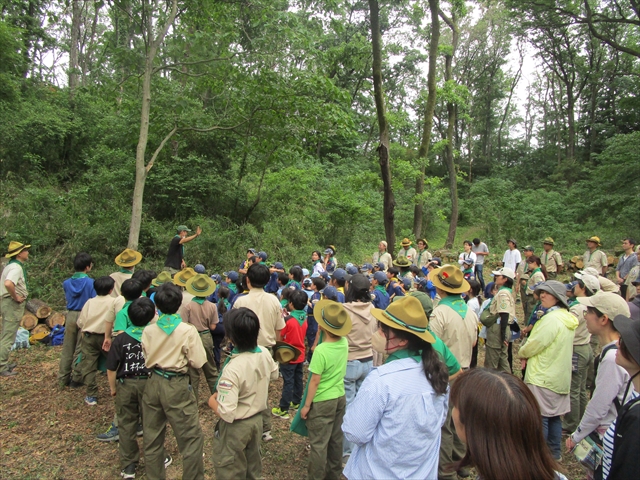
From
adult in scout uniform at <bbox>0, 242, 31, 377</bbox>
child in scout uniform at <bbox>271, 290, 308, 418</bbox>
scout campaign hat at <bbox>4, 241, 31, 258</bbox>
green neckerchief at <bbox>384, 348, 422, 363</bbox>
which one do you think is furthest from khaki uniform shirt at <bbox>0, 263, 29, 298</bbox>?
green neckerchief at <bbox>384, 348, 422, 363</bbox>

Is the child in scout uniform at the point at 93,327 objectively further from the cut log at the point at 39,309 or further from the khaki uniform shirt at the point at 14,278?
the cut log at the point at 39,309

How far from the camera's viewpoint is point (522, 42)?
108 feet

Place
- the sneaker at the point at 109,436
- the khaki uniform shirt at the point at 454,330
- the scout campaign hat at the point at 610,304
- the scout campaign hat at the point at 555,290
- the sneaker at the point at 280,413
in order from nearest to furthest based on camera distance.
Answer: the scout campaign hat at the point at 610,304
the scout campaign hat at the point at 555,290
the khaki uniform shirt at the point at 454,330
the sneaker at the point at 109,436
the sneaker at the point at 280,413

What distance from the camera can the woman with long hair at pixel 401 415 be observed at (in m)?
2.30

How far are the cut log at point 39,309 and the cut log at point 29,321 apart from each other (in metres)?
0.11

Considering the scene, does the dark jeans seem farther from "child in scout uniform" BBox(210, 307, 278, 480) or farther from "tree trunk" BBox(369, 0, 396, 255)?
"tree trunk" BBox(369, 0, 396, 255)

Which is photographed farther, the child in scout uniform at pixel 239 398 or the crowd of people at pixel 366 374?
the child in scout uniform at pixel 239 398

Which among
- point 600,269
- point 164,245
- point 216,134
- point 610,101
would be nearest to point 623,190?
point 600,269

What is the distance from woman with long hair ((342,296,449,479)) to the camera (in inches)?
90.5

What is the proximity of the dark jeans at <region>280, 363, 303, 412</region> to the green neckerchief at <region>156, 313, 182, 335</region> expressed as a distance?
1.95 meters

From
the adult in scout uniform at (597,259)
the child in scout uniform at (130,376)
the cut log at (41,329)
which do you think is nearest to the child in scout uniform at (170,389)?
the child in scout uniform at (130,376)

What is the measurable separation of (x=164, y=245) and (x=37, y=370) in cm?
537

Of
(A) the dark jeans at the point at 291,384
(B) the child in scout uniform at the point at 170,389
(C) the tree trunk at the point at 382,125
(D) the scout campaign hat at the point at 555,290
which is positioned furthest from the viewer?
(C) the tree trunk at the point at 382,125

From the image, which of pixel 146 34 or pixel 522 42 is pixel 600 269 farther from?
pixel 522 42
